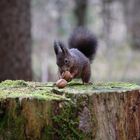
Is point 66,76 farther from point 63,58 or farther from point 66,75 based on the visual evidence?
point 63,58

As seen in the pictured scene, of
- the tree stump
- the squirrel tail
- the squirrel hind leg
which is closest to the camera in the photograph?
the tree stump

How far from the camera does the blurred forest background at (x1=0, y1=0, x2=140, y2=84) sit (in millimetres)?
6887

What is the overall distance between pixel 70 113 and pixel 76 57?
61 cm

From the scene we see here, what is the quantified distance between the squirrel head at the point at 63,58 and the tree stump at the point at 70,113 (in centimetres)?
21

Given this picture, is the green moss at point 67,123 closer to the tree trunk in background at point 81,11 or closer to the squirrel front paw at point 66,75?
the squirrel front paw at point 66,75

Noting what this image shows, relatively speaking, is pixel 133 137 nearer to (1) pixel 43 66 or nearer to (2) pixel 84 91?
(2) pixel 84 91

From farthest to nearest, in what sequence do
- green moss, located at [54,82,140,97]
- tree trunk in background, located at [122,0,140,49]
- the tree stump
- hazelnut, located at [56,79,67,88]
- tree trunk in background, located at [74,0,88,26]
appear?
1. tree trunk in background, located at [122,0,140,49]
2. tree trunk in background, located at [74,0,88,26]
3. hazelnut, located at [56,79,67,88]
4. green moss, located at [54,82,140,97]
5. the tree stump

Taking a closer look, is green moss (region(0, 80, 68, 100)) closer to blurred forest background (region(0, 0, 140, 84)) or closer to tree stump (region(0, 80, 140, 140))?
tree stump (region(0, 80, 140, 140))

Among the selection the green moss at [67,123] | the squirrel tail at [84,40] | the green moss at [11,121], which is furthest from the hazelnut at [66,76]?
the squirrel tail at [84,40]

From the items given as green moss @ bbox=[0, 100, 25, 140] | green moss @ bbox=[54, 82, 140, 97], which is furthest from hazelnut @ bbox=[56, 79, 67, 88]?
green moss @ bbox=[0, 100, 25, 140]

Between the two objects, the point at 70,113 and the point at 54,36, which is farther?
the point at 54,36

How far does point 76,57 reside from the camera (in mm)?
3527

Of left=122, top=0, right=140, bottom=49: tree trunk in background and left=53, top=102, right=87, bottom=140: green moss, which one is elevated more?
left=122, top=0, right=140, bottom=49: tree trunk in background

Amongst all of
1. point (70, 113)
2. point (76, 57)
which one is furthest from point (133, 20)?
point (70, 113)
